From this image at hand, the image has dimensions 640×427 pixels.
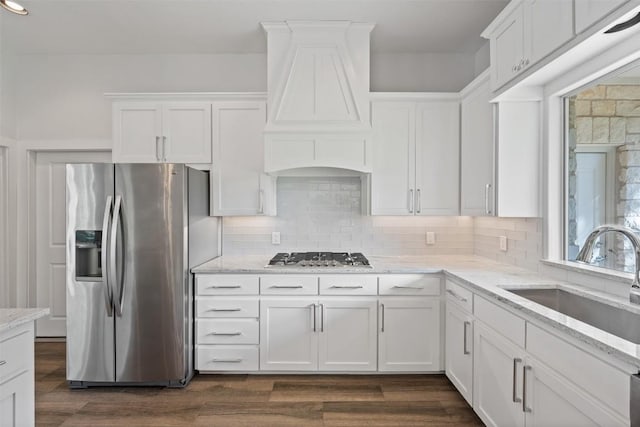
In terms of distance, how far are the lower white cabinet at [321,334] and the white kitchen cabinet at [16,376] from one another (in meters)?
1.54

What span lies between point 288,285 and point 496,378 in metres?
1.52

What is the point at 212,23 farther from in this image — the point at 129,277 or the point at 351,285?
the point at 351,285

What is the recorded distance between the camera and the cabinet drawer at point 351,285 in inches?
114

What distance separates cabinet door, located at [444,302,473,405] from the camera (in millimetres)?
2387

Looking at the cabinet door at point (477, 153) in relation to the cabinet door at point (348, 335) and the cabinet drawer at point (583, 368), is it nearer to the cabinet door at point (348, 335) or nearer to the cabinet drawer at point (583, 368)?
the cabinet door at point (348, 335)

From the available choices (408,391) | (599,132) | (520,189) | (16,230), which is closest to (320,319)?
(408,391)

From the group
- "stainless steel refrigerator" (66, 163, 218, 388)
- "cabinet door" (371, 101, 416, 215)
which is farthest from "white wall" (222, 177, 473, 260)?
"stainless steel refrigerator" (66, 163, 218, 388)

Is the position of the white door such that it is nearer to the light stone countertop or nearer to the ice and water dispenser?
the ice and water dispenser

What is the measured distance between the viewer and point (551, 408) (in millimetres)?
1543

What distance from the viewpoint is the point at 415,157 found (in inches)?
129

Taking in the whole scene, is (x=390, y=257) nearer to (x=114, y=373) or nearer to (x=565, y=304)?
(x=565, y=304)

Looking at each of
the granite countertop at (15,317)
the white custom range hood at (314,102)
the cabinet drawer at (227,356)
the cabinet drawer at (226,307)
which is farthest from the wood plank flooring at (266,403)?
the white custom range hood at (314,102)

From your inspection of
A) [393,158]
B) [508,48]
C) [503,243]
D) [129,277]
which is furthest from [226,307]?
[508,48]

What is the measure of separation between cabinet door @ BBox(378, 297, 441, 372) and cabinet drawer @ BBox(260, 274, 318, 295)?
21.9 inches
